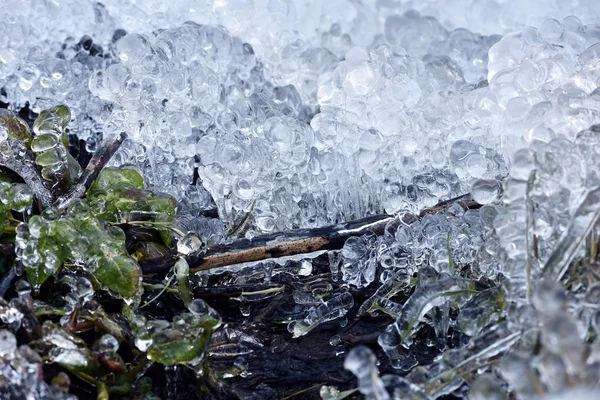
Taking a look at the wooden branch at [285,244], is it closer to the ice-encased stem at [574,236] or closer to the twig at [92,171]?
the twig at [92,171]

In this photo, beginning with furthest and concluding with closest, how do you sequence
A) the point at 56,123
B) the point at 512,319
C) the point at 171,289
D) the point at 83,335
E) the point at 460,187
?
the point at 460,187 < the point at 56,123 < the point at 171,289 < the point at 83,335 < the point at 512,319

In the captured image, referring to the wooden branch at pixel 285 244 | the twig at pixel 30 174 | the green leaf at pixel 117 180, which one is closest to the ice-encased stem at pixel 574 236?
the wooden branch at pixel 285 244

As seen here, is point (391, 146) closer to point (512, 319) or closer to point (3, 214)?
point (512, 319)

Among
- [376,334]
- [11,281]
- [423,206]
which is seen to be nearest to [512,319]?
[376,334]

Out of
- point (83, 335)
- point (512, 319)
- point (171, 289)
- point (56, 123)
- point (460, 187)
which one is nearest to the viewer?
point (512, 319)

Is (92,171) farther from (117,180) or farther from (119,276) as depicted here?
(119,276)

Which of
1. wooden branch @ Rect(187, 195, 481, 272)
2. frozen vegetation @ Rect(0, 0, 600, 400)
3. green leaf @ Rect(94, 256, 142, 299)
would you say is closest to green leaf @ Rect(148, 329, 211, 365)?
frozen vegetation @ Rect(0, 0, 600, 400)
